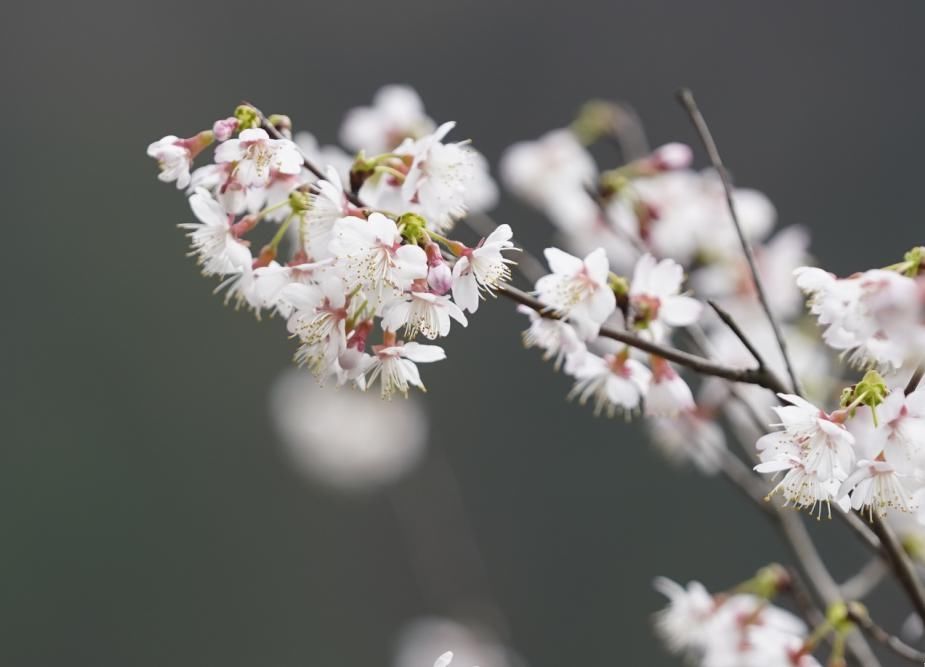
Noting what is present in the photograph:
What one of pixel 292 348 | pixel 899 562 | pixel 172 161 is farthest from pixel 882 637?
pixel 292 348

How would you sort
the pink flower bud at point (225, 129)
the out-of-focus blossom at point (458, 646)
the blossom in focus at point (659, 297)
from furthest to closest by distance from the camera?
1. the out-of-focus blossom at point (458, 646)
2. the blossom in focus at point (659, 297)
3. the pink flower bud at point (225, 129)

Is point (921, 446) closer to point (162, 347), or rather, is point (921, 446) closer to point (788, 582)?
point (788, 582)

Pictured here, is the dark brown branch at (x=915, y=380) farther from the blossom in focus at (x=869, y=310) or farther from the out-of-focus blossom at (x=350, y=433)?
the out-of-focus blossom at (x=350, y=433)

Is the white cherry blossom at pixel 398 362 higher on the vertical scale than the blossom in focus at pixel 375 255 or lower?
lower

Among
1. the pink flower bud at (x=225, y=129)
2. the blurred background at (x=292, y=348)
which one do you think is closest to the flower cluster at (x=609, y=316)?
the pink flower bud at (x=225, y=129)

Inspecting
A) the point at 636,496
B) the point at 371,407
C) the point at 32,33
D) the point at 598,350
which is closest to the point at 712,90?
the point at 636,496

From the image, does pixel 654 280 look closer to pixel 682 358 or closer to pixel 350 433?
pixel 682 358
